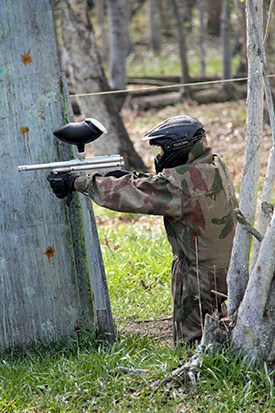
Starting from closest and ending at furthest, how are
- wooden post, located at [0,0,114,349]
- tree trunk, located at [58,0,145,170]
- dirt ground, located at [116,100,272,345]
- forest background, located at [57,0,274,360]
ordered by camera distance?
wooden post, located at [0,0,114,349], forest background, located at [57,0,274,360], tree trunk, located at [58,0,145,170], dirt ground, located at [116,100,272,345]

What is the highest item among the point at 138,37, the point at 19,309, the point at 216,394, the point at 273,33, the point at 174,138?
the point at 138,37

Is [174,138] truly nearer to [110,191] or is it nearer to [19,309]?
[110,191]

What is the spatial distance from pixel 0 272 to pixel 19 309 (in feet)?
0.90

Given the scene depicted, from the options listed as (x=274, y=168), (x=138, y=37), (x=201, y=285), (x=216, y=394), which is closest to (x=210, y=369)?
(x=216, y=394)

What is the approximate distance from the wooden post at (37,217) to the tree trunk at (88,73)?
5.53 metres

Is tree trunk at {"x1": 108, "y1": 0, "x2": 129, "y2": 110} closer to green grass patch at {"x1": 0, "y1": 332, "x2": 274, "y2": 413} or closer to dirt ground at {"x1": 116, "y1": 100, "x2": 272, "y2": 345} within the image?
dirt ground at {"x1": 116, "y1": 100, "x2": 272, "y2": 345}

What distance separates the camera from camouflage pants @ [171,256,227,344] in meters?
4.90

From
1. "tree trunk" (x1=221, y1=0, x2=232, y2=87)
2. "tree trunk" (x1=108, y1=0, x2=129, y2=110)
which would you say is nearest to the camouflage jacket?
"tree trunk" (x1=108, y1=0, x2=129, y2=110)

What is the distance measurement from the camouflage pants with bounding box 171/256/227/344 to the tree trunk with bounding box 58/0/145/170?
5692mm

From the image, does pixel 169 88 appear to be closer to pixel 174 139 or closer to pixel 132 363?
pixel 174 139

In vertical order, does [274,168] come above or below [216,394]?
above

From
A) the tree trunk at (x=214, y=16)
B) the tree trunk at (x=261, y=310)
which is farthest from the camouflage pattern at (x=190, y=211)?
the tree trunk at (x=214, y=16)

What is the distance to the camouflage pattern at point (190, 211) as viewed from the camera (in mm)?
4500

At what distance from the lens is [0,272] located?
4.98 meters
